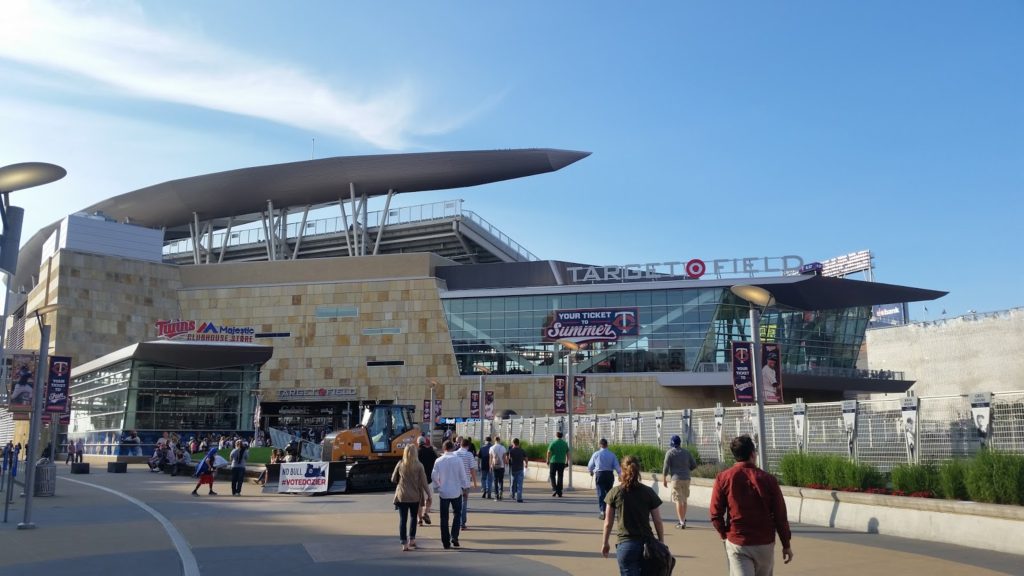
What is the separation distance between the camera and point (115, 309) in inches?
3140

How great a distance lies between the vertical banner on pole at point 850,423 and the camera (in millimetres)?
17547

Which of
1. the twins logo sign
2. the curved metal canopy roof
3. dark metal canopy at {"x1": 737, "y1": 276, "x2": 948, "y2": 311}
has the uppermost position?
the curved metal canopy roof

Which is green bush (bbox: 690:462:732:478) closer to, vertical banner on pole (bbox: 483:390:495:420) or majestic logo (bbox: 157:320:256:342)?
vertical banner on pole (bbox: 483:390:495:420)

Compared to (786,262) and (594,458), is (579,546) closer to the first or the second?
(594,458)

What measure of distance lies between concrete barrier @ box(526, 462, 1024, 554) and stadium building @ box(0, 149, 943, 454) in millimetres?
44032

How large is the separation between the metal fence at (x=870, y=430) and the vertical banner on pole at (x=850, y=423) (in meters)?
0.02

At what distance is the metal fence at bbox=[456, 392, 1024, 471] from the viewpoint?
1447 centimetres

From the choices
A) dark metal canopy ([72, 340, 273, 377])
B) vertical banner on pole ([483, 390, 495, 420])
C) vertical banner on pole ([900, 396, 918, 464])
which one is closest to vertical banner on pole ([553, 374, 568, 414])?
vertical banner on pole ([483, 390, 495, 420])

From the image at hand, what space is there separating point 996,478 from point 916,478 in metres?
1.96

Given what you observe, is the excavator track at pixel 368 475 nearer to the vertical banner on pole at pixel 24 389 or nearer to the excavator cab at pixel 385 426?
the excavator cab at pixel 385 426

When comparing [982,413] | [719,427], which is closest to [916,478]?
[982,413]

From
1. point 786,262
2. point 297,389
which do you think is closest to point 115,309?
point 297,389

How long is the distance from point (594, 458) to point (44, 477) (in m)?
16.9

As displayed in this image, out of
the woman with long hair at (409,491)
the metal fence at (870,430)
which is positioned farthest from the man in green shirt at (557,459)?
the woman with long hair at (409,491)
